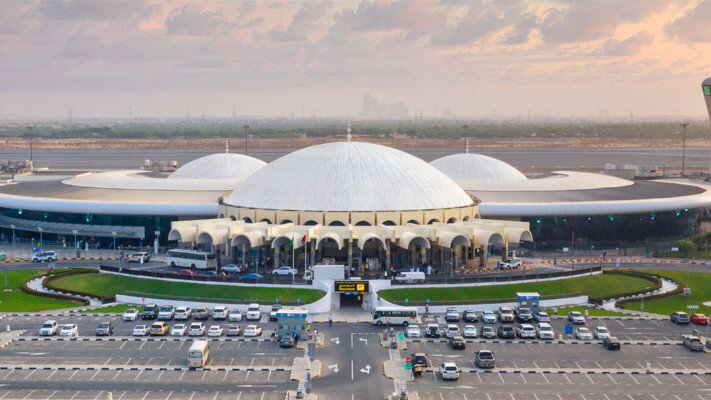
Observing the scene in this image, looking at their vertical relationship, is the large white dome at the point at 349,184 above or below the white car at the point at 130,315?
above

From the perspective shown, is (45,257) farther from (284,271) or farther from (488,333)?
(488,333)

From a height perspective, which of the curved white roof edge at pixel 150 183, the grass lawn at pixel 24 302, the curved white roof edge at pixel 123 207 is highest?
the curved white roof edge at pixel 150 183

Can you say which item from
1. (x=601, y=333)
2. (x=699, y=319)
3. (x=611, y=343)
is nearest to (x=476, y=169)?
(x=699, y=319)

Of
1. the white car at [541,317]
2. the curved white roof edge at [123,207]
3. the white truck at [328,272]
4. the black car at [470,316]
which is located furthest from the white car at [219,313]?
the curved white roof edge at [123,207]

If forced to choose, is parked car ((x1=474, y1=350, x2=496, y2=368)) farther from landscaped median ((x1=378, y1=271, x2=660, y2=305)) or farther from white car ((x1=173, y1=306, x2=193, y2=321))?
white car ((x1=173, y1=306, x2=193, y2=321))

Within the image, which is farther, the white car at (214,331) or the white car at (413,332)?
the white car at (413,332)

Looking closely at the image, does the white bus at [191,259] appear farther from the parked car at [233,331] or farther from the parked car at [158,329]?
the parked car at [233,331]

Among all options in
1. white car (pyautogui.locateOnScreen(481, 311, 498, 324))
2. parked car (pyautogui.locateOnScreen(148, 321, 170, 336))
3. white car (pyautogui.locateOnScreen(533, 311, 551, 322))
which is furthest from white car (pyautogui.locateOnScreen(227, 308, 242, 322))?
white car (pyautogui.locateOnScreen(533, 311, 551, 322))
